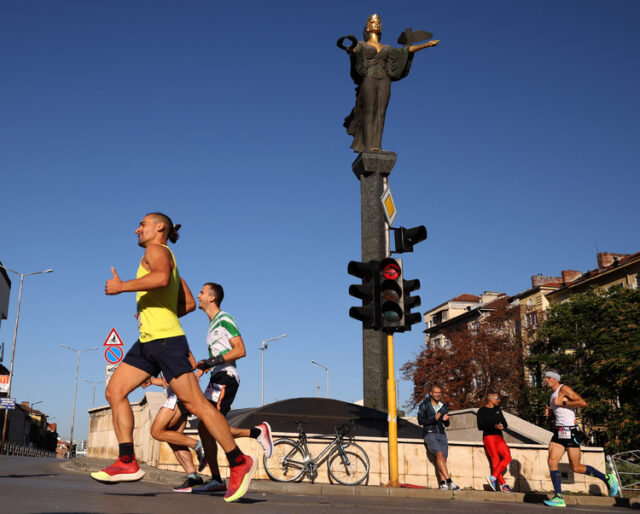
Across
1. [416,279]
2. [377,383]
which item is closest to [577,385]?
[377,383]

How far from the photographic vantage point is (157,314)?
16.8 feet

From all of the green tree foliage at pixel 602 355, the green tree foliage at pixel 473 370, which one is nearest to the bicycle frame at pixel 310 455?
the green tree foliage at pixel 602 355

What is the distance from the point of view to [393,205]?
1090cm

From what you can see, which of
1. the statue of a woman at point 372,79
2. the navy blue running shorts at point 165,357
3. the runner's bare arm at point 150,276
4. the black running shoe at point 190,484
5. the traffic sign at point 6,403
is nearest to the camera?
the runner's bare arm at point 150,276

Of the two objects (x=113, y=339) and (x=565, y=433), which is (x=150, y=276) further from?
(x=113, y=339)

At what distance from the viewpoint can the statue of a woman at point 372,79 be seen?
69.9 ft

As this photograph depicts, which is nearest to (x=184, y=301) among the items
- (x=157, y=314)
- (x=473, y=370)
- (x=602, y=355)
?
(x=157, y=314)

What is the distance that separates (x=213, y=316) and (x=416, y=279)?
402cm

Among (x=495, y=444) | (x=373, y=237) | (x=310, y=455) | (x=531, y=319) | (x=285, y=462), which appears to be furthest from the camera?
(x=531, y=319)

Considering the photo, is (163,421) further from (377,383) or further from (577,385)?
(577,385)

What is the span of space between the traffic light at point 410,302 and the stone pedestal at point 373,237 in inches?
309

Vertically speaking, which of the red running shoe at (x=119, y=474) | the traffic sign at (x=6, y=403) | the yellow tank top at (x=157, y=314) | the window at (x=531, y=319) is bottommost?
the red running shoe at (x=119, y=474)

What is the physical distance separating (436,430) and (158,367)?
289 inches

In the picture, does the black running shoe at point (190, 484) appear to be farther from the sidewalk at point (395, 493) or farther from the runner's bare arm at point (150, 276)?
the sidewalk at point (395, 493)
